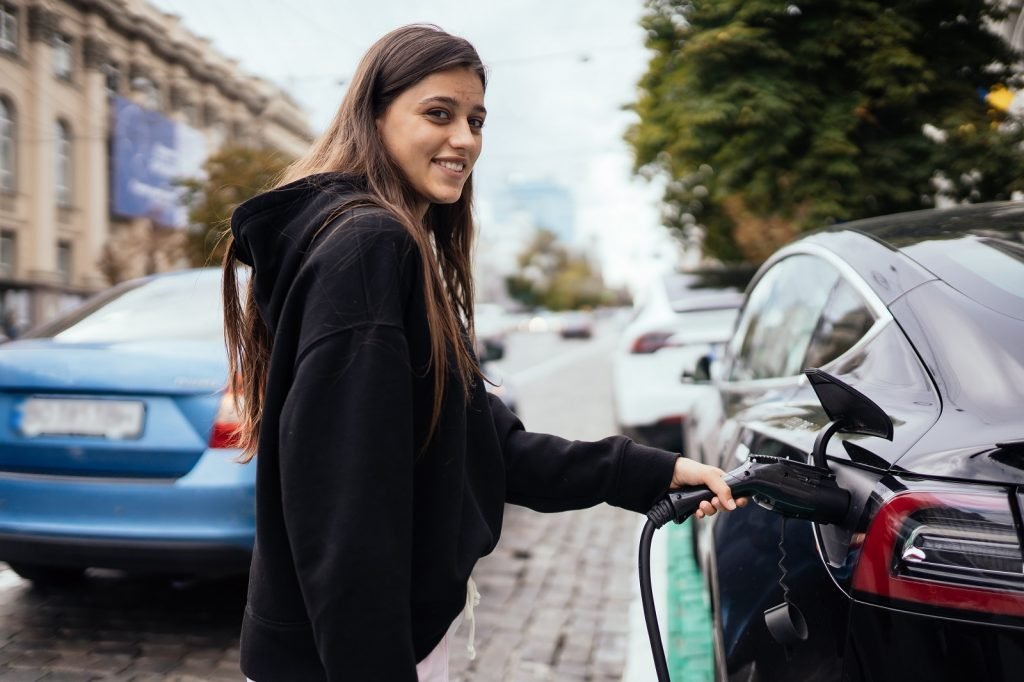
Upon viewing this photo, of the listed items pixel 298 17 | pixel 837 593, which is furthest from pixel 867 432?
pixel 298 17

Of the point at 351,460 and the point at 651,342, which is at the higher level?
the point at 351,460

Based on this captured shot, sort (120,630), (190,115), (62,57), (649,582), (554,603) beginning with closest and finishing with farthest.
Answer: (649,582) < (120,630) < (554,603) < (62,57) < (190,115)

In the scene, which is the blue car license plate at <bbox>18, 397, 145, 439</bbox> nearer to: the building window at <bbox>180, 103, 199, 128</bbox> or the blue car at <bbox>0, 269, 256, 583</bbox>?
the blue car at <bbox>0, 269, 256, 583</bbox>

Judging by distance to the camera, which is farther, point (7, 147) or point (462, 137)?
point (7, 147)

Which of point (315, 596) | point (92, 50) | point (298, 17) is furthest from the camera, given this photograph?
point (298, 17)

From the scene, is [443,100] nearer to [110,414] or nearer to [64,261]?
[110,414]

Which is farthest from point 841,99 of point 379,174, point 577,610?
point 379,174

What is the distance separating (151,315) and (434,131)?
9.79 feet

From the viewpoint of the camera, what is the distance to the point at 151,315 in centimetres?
401

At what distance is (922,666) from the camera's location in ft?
4.14

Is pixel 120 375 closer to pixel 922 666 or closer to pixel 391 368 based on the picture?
pixel 391 368

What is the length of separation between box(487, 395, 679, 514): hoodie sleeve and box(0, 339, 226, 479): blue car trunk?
70.9 inches

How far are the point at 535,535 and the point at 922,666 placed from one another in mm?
4371

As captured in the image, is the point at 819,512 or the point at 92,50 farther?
the point at 92,50
